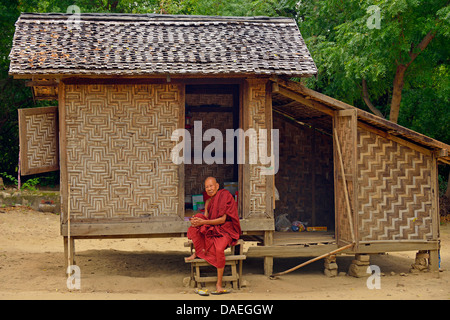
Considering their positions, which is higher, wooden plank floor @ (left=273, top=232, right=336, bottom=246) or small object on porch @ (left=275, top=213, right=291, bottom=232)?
small object on porch @ (left=275, top=213, right=291, bottom=232)

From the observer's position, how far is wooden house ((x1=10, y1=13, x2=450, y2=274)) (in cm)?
832

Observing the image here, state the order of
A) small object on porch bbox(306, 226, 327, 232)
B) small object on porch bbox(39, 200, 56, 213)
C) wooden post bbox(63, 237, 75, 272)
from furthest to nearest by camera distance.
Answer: small object on porch bbox(39, 200, 56, 213)
small object on porch bbox(306, 226, 327, 232)
wooden post bbox(63, 237, 75, 272)

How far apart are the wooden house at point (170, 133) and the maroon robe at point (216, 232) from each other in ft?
1.96

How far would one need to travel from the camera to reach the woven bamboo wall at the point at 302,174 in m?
11.4

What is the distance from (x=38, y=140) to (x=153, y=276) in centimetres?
299

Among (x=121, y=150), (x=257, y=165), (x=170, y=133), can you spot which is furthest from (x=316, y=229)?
(x=121, y=150)

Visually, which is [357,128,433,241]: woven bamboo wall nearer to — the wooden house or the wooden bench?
the wooden house

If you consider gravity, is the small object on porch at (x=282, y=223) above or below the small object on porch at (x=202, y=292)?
above

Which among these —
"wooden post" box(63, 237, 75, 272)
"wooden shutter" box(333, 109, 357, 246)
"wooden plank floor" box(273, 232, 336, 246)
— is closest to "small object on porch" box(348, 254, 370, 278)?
"wooden shutter" box(333, 109, 357, 246)

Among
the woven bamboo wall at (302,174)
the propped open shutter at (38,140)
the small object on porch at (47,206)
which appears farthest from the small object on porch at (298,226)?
the small object on porch at (47,206)

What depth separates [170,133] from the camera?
28.1 feet

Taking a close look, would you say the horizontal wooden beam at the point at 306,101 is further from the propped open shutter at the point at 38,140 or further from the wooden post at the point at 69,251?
the wooden post at the point at 69,251

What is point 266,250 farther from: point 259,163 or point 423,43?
point 423,43

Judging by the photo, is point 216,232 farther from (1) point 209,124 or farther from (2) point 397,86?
(2) point 397,86
